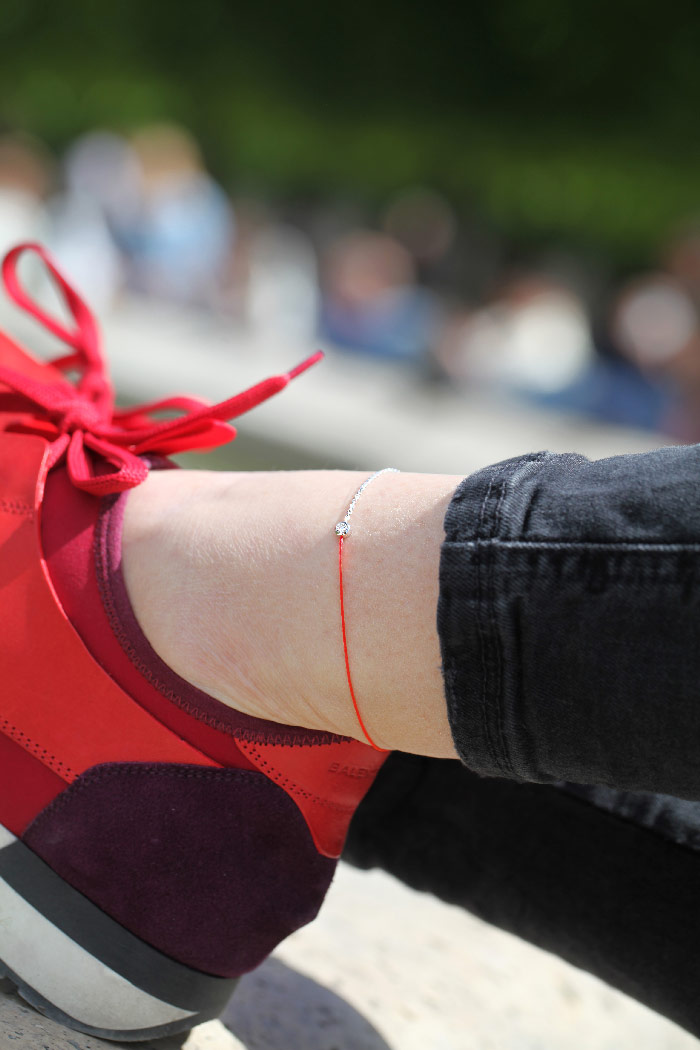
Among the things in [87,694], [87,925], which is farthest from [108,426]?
[87,925]

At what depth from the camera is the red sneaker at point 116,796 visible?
62 centimetres

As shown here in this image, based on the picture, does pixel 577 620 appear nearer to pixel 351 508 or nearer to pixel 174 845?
pixel 351 508

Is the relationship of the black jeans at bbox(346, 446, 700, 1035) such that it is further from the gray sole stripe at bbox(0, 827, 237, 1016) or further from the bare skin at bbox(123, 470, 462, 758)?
the gray sole stripe at bbox(0, 827, 237, 1016)

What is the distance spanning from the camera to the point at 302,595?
1.83 ft

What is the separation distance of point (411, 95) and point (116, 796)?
289 inches

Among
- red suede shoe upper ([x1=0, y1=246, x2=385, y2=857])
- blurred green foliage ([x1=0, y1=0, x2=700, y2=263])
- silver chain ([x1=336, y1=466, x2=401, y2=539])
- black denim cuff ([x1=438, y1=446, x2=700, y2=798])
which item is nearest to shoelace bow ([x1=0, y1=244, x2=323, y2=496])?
red suede shoe upper ([x1=0, y1=246, x2=385, y2=857])

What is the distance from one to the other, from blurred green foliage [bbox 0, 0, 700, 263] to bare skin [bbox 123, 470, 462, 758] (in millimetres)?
6048

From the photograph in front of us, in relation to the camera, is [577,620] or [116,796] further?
[116,796]

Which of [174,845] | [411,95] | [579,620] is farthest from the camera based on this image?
[411,95]

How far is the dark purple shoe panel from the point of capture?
2.03 ft

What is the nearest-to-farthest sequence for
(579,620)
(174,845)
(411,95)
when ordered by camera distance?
(579,620), (174,845), (411,95)

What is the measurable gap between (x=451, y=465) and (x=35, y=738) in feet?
7.96

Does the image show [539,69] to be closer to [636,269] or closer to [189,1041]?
[636,269]

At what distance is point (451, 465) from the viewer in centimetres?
298
